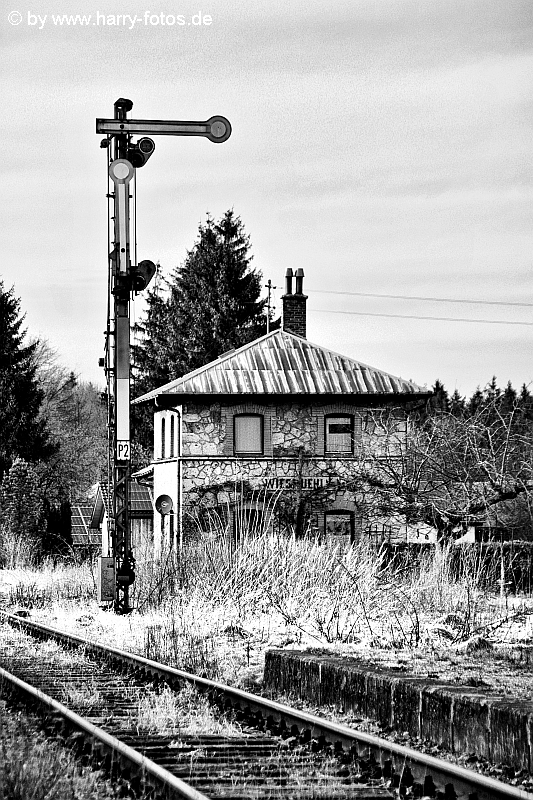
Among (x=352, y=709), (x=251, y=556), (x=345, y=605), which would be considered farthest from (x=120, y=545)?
(x=352, y=709)

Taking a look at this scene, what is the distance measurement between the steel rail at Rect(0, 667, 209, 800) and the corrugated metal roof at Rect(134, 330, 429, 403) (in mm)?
27920

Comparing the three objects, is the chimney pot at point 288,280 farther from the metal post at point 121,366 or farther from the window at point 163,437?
the metal post at point 121,366

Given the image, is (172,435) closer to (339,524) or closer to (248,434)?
(248,434)

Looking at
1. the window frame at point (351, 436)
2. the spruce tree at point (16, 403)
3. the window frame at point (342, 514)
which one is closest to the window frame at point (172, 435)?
the window frame at point (351, 436)

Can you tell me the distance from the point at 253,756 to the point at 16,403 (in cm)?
4673

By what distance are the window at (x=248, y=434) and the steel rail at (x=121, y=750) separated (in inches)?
1107

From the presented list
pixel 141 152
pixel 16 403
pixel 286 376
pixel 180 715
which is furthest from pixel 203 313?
pixel 180 715

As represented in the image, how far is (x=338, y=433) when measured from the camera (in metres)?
38.7

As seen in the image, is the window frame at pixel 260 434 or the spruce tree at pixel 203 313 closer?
the window frame at pixel 260 434

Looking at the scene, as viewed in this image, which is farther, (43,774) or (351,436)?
(351,436)

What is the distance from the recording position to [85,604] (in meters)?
20.6

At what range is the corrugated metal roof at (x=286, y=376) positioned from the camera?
124 feet

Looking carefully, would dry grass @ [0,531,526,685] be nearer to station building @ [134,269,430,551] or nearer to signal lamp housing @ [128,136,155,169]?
signal lamp housing @ [128,136,155,169]

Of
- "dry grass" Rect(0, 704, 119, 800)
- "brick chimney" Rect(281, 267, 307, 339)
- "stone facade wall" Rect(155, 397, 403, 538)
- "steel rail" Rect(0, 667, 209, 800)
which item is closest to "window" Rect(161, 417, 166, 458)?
"stone facade wall" Rect(155, 397, 403, 538)
